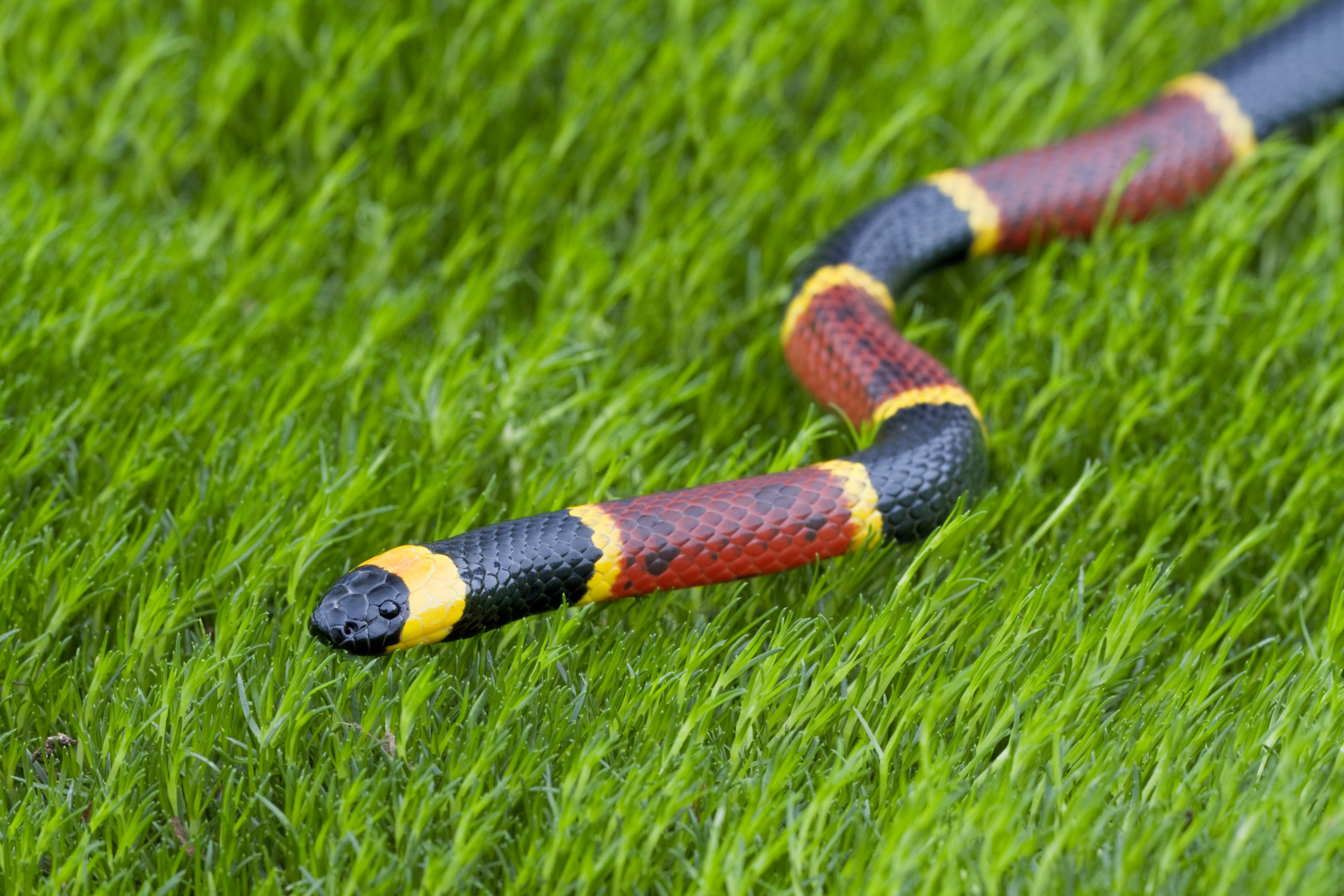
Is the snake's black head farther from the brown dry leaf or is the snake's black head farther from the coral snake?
the brown dry leaf

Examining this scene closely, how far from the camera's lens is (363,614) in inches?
92.9

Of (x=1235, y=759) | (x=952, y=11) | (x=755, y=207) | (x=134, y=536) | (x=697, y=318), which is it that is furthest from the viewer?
(x=952, y=11)

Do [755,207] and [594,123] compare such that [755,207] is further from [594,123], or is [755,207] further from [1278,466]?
[1278,466]

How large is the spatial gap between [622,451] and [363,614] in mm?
904

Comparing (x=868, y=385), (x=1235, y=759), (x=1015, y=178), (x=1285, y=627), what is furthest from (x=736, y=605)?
(x=1015, y=178)

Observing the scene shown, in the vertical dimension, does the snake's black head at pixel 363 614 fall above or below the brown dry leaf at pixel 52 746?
above

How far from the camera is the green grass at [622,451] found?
7.22ft

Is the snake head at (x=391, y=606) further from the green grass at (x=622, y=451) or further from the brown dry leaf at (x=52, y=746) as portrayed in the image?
the brown dry leaf at (x=52, y=746)

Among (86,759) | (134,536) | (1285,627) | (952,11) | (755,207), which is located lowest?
(1285,627)

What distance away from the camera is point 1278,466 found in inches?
119

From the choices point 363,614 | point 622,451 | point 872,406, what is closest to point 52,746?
point 363,614

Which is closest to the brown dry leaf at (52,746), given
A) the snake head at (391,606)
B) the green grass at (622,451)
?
the green grass at (622,451)

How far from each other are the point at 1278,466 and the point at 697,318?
1.60m

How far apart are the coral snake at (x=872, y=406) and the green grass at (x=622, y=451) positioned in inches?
3.9
